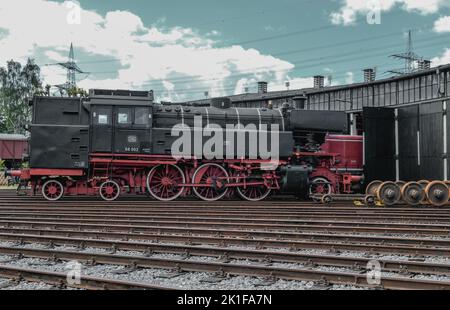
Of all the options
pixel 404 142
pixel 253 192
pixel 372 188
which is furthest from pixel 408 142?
pixel 253 192

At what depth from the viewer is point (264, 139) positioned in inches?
559

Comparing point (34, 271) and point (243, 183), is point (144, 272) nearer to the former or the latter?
point (34, 271)

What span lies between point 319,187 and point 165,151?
516 cm

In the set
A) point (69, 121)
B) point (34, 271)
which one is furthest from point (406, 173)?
point (34, 271)

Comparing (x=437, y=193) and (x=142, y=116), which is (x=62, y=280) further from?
(x=437, y=193)

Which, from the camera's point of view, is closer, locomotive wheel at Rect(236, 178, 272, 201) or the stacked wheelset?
the stacked wheelset

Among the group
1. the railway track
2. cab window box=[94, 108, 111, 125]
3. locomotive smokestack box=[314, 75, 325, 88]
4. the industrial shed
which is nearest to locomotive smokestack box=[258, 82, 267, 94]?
locomotive smokestack box=[314, 75, 325, 88]

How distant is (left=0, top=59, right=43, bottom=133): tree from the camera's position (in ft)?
180

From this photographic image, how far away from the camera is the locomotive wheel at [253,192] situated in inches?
563

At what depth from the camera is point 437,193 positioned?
12047 mm

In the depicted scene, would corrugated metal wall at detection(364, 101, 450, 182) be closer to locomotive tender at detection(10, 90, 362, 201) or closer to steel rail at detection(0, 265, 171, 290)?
locomotive tender at detection(10, 90, 362, 201)

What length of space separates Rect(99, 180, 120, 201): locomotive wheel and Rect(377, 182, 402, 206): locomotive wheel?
26.0 feet
